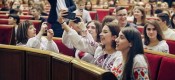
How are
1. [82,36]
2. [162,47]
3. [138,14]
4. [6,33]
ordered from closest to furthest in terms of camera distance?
[82,36] < [162,47] < [6,33] < [138,14]

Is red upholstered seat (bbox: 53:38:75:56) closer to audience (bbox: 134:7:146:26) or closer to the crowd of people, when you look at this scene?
the crowd of people

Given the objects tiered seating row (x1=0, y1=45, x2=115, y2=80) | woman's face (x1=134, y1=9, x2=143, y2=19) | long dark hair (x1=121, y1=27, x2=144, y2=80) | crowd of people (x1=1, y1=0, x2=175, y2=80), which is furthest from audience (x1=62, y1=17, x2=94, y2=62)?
woman's face (x1=134, y1=9, x2=143, y2=19)

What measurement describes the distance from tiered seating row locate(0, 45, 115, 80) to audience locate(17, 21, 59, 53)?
21.4 inches

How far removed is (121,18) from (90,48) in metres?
1.49

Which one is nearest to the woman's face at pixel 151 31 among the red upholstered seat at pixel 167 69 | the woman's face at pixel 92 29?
the woman's face at pixel 92 29

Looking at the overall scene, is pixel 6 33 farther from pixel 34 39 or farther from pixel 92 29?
pixel 92 29

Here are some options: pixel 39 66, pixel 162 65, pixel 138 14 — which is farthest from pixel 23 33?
pixel 162 65

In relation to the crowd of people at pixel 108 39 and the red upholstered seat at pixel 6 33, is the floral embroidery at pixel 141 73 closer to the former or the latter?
the crowd of people at pixel 108 39

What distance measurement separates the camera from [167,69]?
3824 mm

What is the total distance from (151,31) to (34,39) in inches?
51.5

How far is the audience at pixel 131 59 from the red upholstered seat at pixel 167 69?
24.4 inches

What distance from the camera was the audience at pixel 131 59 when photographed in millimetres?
3117

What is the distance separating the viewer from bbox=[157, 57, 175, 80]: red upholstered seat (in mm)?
3785

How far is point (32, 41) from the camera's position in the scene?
4863 millimetres
